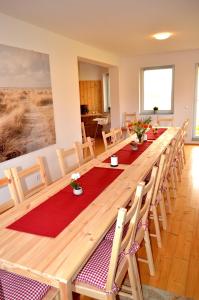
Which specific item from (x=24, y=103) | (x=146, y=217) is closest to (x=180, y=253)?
(x=146, y=217)

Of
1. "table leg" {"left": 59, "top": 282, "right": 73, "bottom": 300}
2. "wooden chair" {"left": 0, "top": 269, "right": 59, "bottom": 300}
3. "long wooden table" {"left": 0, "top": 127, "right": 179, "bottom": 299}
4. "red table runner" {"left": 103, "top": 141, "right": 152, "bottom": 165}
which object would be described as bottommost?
"wooden chair" {"left": 0, "top": 269, "right": 59, "bottom": 300}

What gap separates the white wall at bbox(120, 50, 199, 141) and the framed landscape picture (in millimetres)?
3836

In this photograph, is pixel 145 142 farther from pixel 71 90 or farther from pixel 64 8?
pixel 64 8

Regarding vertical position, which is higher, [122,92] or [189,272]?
[122,92]

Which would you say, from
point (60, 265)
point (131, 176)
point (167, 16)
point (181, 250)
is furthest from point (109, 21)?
point (60, 265)

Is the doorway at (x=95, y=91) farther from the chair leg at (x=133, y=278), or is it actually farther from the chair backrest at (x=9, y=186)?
the chair leg at (x=133, y=278)

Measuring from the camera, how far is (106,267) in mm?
1450

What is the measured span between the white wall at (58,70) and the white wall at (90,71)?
3.08 metres

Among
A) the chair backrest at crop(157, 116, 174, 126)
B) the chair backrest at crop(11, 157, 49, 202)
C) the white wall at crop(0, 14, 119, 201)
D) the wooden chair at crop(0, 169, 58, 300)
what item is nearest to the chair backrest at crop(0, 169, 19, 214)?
the chair backrest at crop(11, 157, 49, 202)

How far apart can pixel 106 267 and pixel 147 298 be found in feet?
2.24

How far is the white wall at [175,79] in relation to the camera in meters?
6.67

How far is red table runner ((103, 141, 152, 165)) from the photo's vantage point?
2843 mm

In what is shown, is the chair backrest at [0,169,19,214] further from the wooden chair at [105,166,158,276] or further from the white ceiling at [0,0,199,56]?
the white ceiling at [0,0,199,56]

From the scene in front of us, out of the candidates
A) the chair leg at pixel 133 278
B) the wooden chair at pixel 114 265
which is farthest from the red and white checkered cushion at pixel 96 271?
the chair leg at pixel 133 278
